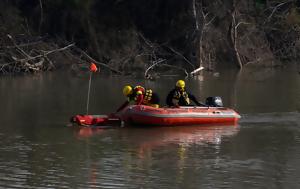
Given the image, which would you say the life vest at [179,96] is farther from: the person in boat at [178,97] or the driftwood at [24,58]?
the driftwood at [24,58]

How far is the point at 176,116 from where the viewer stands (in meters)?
20.1

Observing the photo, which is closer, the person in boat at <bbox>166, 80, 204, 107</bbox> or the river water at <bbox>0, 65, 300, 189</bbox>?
the river water at <bbox>0, 65, 300, 189</bbox>

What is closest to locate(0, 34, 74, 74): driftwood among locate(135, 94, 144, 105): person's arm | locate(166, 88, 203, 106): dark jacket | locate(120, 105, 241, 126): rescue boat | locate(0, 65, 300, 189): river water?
locate(0, 65, 300, 189): river water

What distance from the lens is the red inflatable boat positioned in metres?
19.9

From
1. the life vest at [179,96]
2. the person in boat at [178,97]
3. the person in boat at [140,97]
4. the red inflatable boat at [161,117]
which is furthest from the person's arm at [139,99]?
the life vest at [179,96]

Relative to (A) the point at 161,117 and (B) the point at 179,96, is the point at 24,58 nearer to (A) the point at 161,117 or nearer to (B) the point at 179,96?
(B) the point at 179,96

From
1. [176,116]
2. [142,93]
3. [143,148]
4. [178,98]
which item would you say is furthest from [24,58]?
[143,148]

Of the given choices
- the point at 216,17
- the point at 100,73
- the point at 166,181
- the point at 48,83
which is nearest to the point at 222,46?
the point at 216,17

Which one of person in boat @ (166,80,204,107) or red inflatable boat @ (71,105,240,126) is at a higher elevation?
person in boat @ (166,80,204,107)

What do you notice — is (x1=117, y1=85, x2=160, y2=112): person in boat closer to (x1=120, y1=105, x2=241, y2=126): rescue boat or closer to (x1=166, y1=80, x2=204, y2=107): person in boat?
(x1=120, y1=105, x2=241, y2=126): rescue boat

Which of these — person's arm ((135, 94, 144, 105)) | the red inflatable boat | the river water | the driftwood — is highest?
A: the driftwood

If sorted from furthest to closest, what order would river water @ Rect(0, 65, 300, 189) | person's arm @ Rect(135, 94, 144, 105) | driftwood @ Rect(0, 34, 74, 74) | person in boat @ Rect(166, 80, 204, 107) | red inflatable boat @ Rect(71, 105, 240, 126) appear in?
driftwood @ Rect(0, 34, 74, 74) < person in boat @ Rect(166, 80, 204, 107) < person's arm @ Rect(135, 94, 144, 105) < red inflatable boat @ Rect(71, 105, 240, 126) < river water @ Rect(0, 65, 300, 189)

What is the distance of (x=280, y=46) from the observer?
44.3 metres

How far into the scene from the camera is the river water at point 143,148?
560 inches
